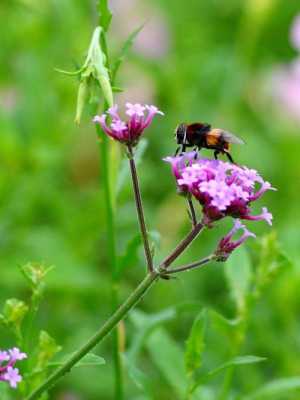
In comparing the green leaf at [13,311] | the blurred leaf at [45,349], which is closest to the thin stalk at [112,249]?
the blurred leaf at [45,349]

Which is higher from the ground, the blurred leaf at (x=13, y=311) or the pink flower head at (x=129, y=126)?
the pink flower head at (x=129, y=126)

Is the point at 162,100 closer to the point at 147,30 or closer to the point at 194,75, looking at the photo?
the point at 194,75

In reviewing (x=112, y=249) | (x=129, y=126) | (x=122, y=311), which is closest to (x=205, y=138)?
(x=129, y=126)

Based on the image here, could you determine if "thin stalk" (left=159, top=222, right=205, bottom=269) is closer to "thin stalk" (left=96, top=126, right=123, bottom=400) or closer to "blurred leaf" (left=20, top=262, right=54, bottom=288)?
"blurred leaf" (left=20, top=262, right=54, bottom=288)

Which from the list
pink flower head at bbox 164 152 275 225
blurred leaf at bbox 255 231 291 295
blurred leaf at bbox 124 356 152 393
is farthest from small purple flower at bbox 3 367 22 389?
blurred leaf at bbox 255 231 291 295

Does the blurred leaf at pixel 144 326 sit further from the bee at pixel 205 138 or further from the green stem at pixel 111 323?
the green stem at pixel 111 323

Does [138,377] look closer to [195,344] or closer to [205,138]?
[195,344]
